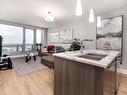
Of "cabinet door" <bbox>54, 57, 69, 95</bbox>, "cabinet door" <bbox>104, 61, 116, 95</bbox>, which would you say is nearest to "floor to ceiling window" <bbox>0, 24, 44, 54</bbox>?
"cabinet door" <bbox>54, 57, 69, 95</bbox>

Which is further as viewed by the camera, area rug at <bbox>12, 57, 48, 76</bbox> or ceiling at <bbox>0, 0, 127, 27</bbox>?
area rug at <bbox>12, 57, 48, 76</bbox>

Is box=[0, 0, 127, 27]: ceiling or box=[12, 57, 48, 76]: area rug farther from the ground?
box=[0, 0, 127, 27]: ceiling

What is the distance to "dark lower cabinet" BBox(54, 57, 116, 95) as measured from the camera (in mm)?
1024

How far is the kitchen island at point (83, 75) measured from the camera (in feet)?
3.33

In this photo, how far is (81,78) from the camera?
1222 mm

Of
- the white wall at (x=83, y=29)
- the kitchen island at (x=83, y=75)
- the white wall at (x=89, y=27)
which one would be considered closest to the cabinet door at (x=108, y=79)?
the kitchen island at (x=83, y=75)

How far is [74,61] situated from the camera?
4.32ft

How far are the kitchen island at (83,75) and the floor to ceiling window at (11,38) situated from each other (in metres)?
5.54

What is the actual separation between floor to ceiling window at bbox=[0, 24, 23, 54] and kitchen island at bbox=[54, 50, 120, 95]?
18.2 ft

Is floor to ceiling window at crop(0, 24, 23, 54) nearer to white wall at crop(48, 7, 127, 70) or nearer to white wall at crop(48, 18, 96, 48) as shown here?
white wall at crop(48, 7, 127, 70)

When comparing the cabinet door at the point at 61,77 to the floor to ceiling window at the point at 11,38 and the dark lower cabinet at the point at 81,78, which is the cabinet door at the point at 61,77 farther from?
the floor to ceiling window at the point at 11,38

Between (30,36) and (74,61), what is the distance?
6316mm

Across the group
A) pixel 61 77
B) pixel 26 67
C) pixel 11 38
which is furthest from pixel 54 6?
pixel 11 38

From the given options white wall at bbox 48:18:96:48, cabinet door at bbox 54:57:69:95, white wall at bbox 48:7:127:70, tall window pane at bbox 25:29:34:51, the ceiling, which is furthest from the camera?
tall window pane at bbox 25:29:34:51
